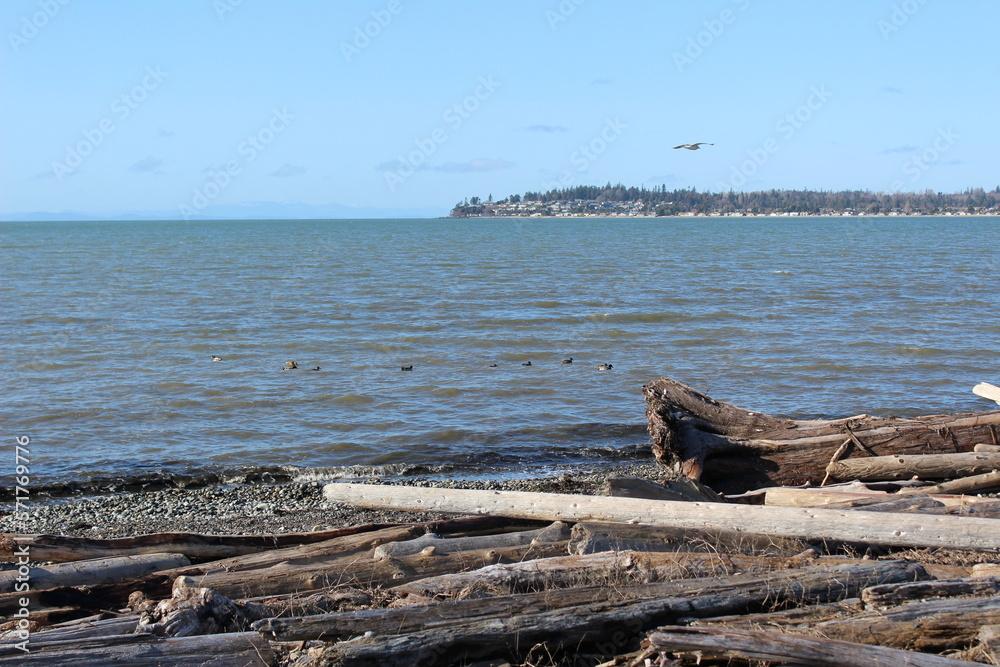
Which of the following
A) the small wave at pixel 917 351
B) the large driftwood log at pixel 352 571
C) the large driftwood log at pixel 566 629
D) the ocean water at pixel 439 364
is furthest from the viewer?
the small wave at pixel 917 351

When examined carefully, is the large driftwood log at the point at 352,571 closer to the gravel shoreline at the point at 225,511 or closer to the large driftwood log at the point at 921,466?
the gravel shoreline at the point at 225,511

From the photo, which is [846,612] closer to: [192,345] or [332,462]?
[332,462]

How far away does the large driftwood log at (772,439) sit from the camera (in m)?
7.79

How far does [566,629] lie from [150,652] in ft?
6.37

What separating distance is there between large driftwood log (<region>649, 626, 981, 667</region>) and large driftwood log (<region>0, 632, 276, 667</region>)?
1.88 m

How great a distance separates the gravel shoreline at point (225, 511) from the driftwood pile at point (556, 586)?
1256 mm

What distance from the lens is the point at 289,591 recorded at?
492cm

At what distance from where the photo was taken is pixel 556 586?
4.60 m

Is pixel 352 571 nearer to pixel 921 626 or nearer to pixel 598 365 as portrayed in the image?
pixel 921 626

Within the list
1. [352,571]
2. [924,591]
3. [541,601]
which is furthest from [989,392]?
[352,571]

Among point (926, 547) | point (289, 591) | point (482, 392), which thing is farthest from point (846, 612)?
point (482, 392)

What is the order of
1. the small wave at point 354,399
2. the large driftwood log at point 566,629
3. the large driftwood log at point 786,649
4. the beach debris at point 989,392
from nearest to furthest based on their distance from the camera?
the large driftwood log at point 786,649 < the large driftwood log at point 566,629 < the beach debris at point 989,392 < the small wave at point 354,399

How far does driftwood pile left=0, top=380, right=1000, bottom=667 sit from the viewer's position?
12.6 ft

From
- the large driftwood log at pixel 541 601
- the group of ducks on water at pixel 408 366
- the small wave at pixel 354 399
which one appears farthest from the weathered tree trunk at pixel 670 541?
the group of ducks on water at pixel 408 366
